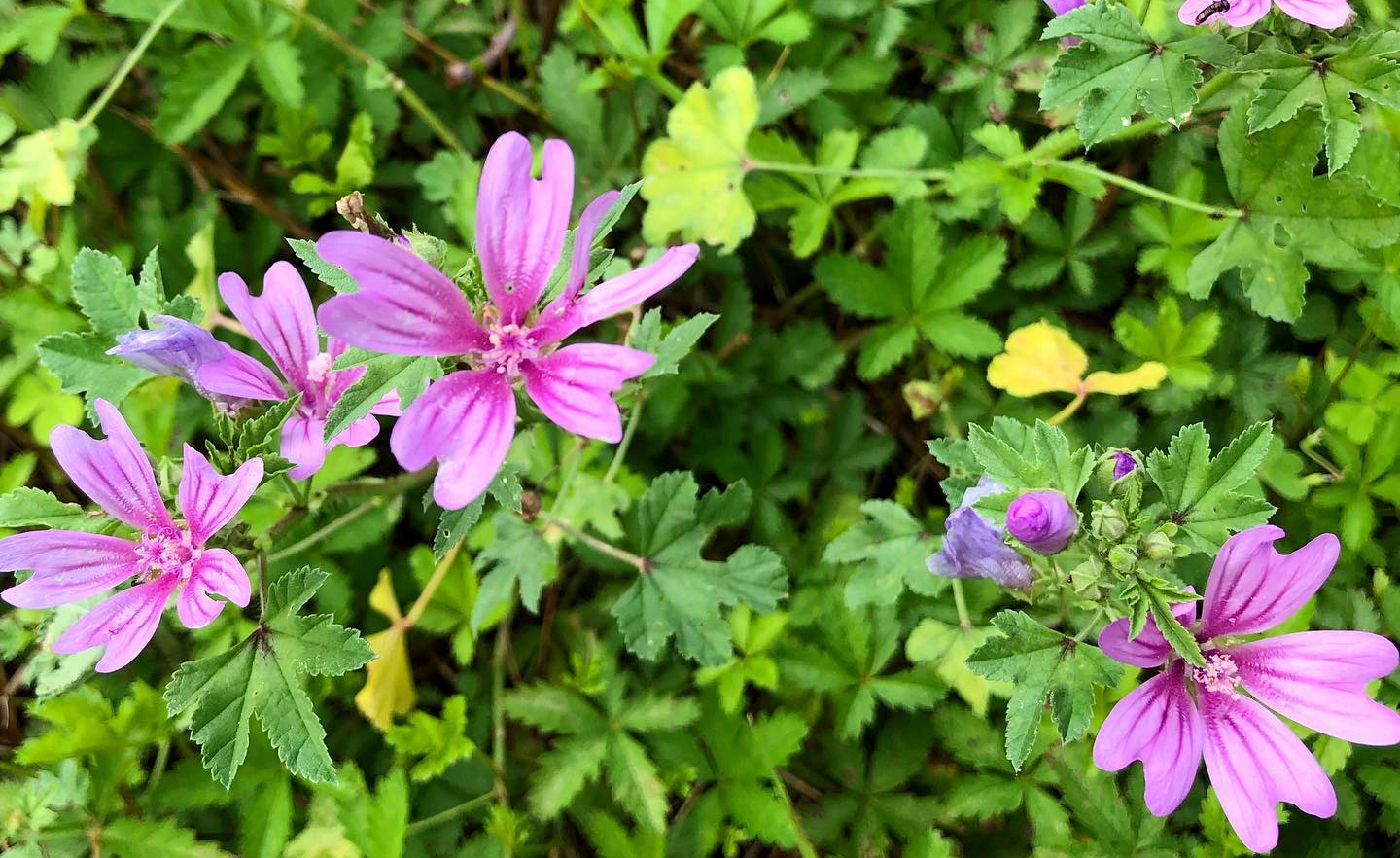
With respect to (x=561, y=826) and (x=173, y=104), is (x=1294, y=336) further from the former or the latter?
(x=173, y=104)

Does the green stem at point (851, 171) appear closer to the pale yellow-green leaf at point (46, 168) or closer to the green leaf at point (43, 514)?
the green leaf at point (43, 514)

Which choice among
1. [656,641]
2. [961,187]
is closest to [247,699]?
[656,641]

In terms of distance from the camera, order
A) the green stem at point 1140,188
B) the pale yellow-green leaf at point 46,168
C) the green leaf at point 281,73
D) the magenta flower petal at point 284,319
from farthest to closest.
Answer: the green leaf at point 281,73 → the pale yellow-green leaf at point 46,168 → the green stem at point 1140,188 → the magenta flower petal at point 284,319

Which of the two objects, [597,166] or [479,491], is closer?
[479,491]

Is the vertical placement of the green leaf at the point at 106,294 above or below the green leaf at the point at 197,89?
below

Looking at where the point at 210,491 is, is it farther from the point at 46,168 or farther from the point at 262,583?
the point at 46,168

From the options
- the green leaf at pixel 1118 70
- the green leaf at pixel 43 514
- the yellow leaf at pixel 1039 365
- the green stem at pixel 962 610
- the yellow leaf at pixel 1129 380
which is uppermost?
the green leaf at pixel 1118 70

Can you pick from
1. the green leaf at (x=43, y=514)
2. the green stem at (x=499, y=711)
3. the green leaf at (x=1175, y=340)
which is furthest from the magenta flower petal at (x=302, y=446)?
the green leaf at (x=1175, y=340)

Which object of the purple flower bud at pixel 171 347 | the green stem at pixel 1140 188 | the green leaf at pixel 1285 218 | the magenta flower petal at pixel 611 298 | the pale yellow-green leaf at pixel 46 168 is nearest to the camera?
the magenta flower petal at pixel 611 298
